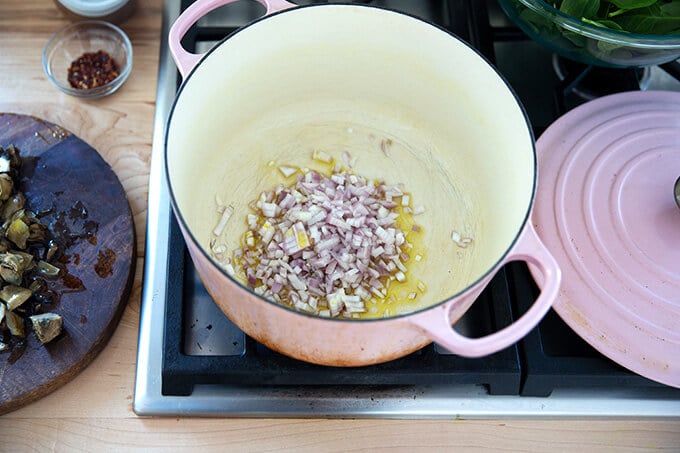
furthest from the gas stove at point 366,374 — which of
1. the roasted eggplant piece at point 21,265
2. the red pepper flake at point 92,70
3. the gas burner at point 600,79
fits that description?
the gas burner at point 600,79

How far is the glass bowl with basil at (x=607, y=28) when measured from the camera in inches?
30.6

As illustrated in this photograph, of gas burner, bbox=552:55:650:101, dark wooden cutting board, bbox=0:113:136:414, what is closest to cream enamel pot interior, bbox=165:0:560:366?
dark wooden cutting board, bbox=0:113:136:414

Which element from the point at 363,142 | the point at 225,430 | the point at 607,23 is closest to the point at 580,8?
the point at 607,23

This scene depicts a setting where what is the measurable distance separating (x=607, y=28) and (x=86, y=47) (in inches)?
28.8

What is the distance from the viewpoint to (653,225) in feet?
2.64

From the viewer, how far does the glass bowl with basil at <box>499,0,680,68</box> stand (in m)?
0.78

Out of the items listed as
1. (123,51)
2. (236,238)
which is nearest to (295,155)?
(236,238)

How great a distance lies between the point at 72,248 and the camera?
84 centimetres

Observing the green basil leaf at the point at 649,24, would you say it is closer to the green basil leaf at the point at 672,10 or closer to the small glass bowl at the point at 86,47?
the green basil leaf at the point at 672,10

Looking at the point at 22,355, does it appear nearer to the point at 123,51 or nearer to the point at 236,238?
the point at 236,238

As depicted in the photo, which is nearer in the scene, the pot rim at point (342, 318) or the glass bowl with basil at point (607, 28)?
the pot rim at point (342, 318)

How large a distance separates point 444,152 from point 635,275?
0.94 ft

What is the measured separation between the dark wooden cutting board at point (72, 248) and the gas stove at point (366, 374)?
0.04m

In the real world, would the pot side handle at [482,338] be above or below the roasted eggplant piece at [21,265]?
above
